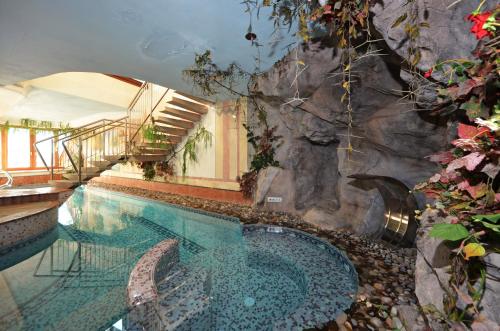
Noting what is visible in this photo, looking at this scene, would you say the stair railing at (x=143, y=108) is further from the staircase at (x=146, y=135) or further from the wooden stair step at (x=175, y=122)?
the wooden stair step at (x=175, y=122)

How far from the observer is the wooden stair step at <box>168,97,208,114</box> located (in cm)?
580

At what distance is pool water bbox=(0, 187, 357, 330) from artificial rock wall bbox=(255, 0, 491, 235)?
112 centimetres

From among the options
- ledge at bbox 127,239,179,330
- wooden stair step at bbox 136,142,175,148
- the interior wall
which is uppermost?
the interior wall

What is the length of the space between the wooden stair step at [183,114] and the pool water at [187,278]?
10.9ft

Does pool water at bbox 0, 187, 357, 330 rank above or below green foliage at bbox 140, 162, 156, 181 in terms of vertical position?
below

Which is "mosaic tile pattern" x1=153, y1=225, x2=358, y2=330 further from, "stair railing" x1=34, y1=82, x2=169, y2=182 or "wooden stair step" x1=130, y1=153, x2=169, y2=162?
"stair railing" x1=34, y1=82, x2=169, y2=182

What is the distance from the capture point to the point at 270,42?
3.21m

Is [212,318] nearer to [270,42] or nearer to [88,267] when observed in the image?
[88,267]

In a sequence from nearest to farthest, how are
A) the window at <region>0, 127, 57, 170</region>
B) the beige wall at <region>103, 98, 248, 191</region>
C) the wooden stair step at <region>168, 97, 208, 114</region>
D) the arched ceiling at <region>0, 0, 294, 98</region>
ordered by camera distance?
the arched ceiling at <region>0, 0, 294, 98</region>
the beige wall at <region>103, 98, 248, 191</region>
the wooden stair step at <region>168, 97, 208, 114</region>
the window at <region>0, 127, 57, 170</region>

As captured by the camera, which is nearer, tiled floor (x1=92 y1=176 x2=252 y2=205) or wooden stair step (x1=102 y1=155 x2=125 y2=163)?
tiled floor (x1=92 y1=176 x2=252 y2=205)

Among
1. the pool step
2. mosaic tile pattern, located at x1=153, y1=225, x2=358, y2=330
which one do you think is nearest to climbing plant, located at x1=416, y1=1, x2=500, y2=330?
mosaic tile pattern, located at x1=153, y1=225, x2=358, y2=330

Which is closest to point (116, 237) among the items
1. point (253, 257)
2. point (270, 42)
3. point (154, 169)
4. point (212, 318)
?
point (253, 257)

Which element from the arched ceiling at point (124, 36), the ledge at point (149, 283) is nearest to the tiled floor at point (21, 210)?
the arched ceiling at point (124, 36)

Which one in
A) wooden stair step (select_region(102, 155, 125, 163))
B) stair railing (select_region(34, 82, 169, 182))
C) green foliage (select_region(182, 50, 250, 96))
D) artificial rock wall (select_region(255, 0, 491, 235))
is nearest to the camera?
artificial rock wall (select_region(255, 0, 491, 235))
